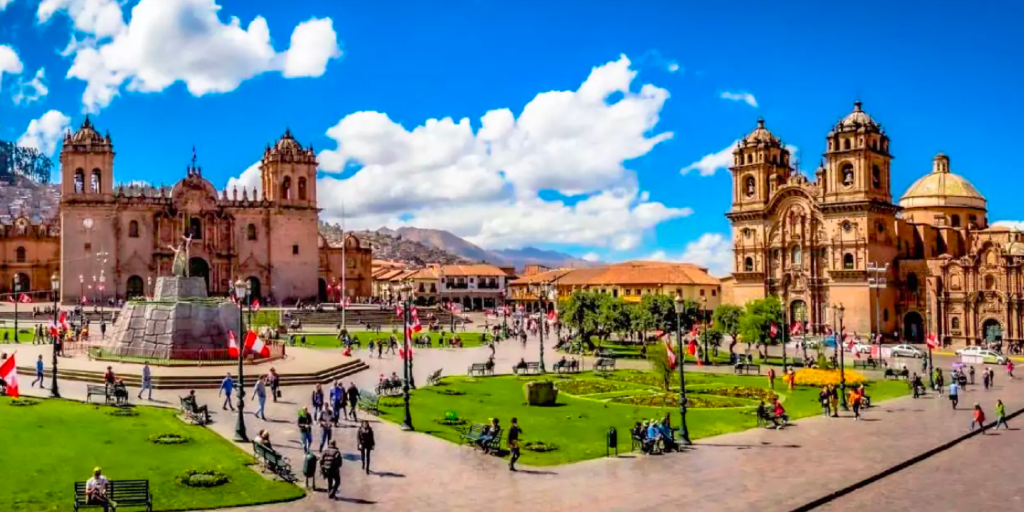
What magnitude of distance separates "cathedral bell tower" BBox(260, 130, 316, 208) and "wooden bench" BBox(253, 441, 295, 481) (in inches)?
2781

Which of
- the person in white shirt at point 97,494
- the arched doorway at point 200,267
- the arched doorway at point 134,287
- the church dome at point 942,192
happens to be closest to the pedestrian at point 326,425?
the person in white shirt at point 97,494

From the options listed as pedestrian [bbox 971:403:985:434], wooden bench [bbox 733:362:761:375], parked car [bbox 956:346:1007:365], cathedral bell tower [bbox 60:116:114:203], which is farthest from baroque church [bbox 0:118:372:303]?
pedestrian [bbox 971:403:985:434]

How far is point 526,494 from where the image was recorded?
57.4 ft

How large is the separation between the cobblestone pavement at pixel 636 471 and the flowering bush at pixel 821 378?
24.5 feet

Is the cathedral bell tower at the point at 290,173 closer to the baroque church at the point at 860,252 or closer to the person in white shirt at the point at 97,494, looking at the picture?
the baroque church at the point at 860,252

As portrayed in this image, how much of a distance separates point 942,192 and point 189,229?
6707cm

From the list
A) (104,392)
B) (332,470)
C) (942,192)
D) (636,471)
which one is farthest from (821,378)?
(942,192)

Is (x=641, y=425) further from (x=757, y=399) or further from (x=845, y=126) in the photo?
(x=845, y=126)

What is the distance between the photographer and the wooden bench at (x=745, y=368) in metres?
42.6

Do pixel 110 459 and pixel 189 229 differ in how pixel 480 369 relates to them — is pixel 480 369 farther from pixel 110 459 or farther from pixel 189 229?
pixel 189 229

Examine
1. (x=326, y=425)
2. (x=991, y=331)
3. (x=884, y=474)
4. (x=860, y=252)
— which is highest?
(x=860, y=252)

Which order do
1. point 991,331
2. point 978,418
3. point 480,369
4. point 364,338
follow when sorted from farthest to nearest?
point 991,331 → point 364,338 → point 480,369 → point 978,418

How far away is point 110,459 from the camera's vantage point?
19.2 metres

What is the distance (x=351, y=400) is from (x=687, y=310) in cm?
3737
